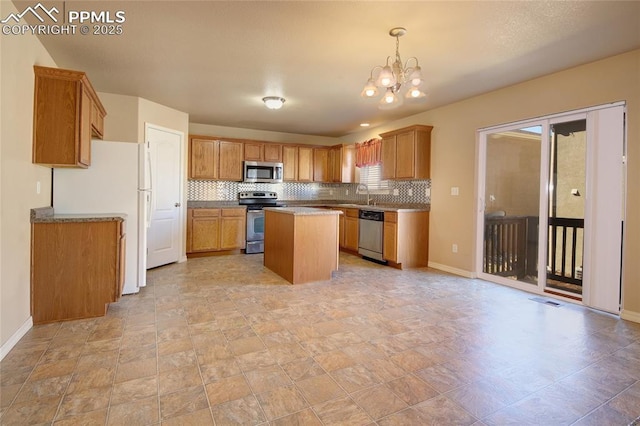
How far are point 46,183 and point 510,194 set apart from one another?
4988 millimetres

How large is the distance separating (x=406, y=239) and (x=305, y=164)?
285 cm

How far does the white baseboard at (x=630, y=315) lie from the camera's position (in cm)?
291

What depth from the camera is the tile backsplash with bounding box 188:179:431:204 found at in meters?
5.50

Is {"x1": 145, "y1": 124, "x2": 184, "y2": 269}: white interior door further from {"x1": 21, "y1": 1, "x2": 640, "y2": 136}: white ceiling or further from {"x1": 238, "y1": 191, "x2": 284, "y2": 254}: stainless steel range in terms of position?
{"x1": 238, "y1": 191, "x2": 284, "y2": 254}: stainless steel range

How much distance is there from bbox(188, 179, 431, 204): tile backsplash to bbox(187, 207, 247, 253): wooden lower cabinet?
64cm

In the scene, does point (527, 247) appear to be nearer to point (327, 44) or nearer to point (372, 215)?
point (372, 215)

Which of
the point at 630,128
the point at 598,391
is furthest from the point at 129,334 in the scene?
the point at 630,128

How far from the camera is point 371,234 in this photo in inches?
213

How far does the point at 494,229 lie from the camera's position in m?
4.32

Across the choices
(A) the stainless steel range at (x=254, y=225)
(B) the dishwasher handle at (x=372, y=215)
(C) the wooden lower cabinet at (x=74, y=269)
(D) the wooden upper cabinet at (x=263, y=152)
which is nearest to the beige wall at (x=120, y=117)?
(C) the wooden lower cabinet at (x=74, y=269)

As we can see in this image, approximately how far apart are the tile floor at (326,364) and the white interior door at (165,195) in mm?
1494

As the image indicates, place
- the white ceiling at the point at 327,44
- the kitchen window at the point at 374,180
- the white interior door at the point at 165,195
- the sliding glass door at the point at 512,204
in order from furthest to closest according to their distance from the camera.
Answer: the kitchen window at the point at 374,180 < the white interior door at the point at 165,195 < the sliding glass door at the point at 512,204 < the white ceiling at the point at 327,44

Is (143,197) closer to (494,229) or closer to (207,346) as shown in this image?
(207,346)

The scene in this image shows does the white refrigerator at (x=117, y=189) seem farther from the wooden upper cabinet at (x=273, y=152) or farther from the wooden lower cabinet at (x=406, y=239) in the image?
the wooden lower cabinet at (x=406, y=239)
